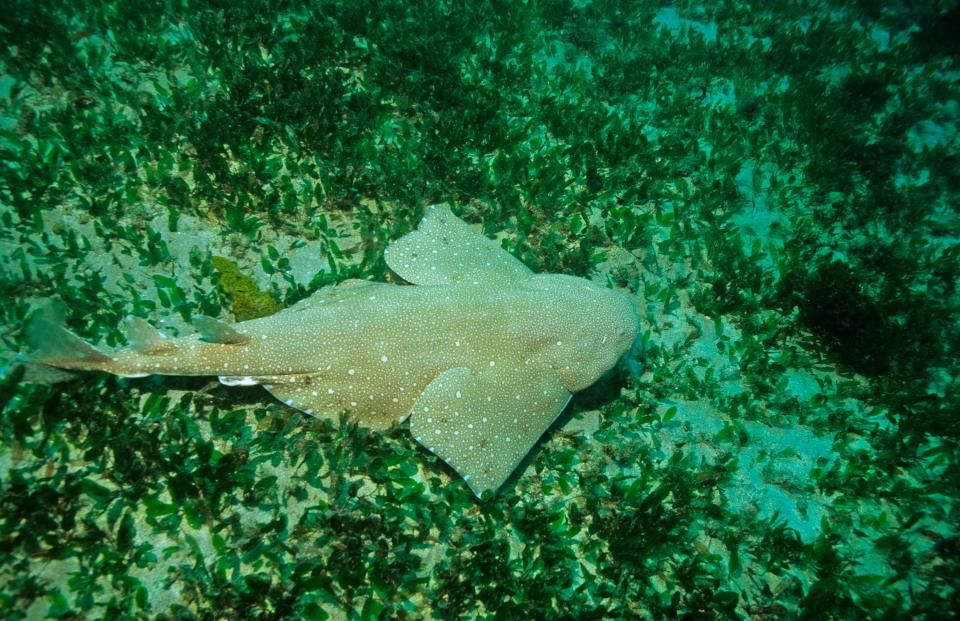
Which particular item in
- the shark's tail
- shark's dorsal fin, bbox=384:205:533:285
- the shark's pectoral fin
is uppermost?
shark's dorsal fin, bbox=384:205:533:285

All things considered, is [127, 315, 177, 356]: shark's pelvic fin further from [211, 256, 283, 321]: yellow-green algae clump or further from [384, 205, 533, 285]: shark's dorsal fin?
[384, 205, 533, 285]: shark's dorsal fin

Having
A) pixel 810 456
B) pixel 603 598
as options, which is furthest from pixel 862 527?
pixel 603 598

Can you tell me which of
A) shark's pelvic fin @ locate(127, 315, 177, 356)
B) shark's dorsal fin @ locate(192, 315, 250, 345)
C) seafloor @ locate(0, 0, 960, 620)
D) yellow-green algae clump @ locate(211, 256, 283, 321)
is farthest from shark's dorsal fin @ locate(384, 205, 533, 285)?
shark's pelvic fin @ locate(127, 315, 177, 356)

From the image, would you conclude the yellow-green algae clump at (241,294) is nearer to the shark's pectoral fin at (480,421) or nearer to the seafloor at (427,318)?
the seafloor at (427,318)

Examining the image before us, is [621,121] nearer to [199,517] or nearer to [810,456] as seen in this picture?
[810,456]

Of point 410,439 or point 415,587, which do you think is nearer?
point 415,587

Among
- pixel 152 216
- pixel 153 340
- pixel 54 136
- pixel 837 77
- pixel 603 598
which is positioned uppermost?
pixel 837 77

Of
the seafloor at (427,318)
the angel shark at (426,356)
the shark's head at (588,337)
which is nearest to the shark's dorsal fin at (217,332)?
the angel shark at (426,356)
